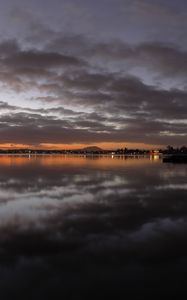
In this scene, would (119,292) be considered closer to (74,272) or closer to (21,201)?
(74,272)

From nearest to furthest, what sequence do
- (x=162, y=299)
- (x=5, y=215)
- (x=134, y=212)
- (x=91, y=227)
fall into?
(x=162, y=299), (x=91, y=227), (x=5, y=215), (x=134, y=212)

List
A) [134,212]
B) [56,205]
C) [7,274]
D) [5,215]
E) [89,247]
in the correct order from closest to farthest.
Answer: [7,274] → [89,247] → [5,215] → [134,212] → [56,205]

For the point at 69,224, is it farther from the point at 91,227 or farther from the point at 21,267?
the point at 21,267

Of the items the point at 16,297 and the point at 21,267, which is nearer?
the point at 16,297

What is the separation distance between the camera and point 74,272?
10.0 meters

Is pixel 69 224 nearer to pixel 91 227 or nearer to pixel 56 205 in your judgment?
pixel 91 227

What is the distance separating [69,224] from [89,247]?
3.96 m

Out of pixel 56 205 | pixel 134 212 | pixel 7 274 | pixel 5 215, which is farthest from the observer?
pixel 56 205

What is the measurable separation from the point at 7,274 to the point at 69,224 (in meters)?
6.78

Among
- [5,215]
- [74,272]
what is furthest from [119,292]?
[5,215]

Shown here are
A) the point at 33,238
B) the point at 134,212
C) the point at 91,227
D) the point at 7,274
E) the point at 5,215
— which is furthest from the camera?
the point at 134,212

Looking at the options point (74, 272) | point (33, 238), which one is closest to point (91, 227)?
point (33, 238)

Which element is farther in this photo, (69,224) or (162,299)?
(69,224)

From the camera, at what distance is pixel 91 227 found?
15.9m
